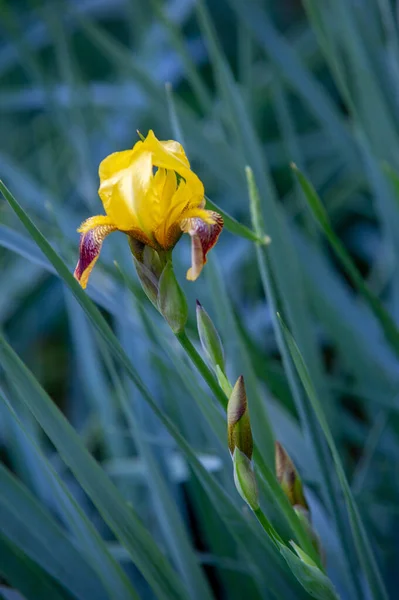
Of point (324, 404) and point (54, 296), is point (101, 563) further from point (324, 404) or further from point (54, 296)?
point (54, 296)

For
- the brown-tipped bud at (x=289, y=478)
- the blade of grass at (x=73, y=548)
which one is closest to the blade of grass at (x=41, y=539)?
the blade of grass at (x=73, y=548)

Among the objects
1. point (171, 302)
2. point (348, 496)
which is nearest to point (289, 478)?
point (348, 496)

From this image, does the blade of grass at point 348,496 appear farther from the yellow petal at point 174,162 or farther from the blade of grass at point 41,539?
the blade of grass at point 41,539

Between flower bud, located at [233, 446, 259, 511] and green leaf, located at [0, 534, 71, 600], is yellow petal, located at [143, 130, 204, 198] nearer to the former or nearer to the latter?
flower bud, located at [233, 446, 259, 511]

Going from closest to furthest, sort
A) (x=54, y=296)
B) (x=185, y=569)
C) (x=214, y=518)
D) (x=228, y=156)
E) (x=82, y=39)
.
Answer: (x=185, y=569)
(x=214, y=518)
(x=228, y=156)
(x=54, y=296)
(x=82, y=39)

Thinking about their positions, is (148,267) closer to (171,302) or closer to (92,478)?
(171,302)

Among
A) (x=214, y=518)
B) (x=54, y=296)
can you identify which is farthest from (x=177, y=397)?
(x=54, y=296)
